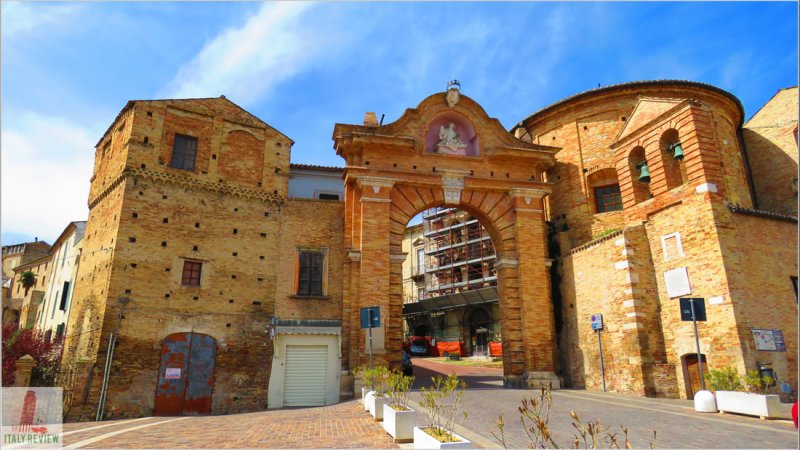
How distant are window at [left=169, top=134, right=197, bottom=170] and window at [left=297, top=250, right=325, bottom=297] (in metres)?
Answer: 5.67

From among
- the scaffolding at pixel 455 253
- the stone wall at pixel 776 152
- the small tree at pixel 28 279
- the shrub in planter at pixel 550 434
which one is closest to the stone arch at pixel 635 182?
the stone wall at pixel 776 152

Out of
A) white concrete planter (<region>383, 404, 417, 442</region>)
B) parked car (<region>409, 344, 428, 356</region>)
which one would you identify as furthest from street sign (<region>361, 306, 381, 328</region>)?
parked car (<region>409, 344, 428, 356</region>)

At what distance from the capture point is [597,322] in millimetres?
18812

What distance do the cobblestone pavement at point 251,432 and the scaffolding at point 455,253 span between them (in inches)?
1092

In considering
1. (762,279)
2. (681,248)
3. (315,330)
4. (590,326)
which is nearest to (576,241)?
(590,326)

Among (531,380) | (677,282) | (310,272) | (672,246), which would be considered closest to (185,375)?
(310,272)

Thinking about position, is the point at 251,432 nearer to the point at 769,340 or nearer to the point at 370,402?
the point at 370,402

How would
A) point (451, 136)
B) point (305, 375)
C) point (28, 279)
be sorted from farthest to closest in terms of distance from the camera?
point (28, 279), point (451, 136), point (305, 375)

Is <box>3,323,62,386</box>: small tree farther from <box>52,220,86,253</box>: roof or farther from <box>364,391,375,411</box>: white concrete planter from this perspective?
<box>364,391,375,411</box>: white concrete planter

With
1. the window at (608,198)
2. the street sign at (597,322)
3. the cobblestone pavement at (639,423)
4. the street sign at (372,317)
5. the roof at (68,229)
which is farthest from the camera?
the roof at (68,229)

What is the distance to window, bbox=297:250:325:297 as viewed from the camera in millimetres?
19602

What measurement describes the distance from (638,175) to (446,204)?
7878mm

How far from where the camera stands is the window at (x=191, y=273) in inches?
722
